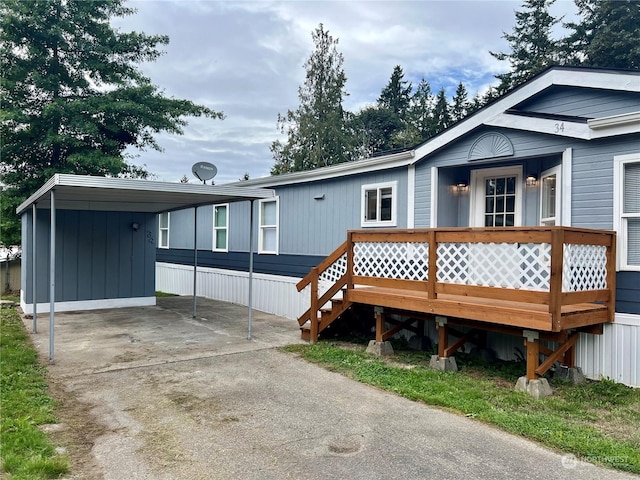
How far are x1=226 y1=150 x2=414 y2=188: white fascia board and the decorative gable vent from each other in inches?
39.4

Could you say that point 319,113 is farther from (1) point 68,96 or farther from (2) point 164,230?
(1) point 68,96

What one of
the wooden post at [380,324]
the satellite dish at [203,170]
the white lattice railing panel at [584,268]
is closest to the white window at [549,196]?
the white lattice railing panel at [584,268]

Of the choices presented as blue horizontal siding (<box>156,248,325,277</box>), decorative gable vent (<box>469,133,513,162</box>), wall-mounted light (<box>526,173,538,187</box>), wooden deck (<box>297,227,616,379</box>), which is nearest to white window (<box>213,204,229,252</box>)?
blue horizontal siding (<box>156,248,325,277</box>)

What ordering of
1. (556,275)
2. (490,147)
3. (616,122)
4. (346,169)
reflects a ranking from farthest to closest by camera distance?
(346,169) → (490,147) → (616,122) → (556,275)

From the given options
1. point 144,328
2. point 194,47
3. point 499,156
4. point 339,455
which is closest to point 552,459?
point 339,455

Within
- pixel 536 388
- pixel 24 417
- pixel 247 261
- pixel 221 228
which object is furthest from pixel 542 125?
pixel 221 228

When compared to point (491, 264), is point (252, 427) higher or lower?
lower

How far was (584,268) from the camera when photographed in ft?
16.0

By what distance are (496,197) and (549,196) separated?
84 cm

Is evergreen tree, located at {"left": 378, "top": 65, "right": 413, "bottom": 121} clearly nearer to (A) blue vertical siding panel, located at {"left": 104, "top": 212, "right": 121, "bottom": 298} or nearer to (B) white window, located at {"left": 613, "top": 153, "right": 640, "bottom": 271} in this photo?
(A) blue vertical siding panel, located at {"left": 104, "top": 212, "right": 121, "bottom": 298}

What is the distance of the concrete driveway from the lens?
3109mm

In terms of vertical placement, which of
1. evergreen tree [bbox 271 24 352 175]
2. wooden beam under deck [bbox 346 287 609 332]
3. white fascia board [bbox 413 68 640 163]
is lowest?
wooden beam under deck [bbox 346 287 609 332]

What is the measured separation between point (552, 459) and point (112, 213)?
950 centimetres

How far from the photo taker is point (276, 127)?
94.4 feet
